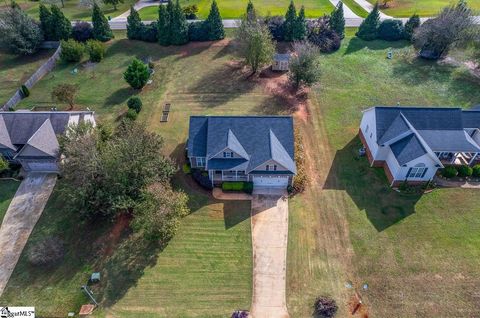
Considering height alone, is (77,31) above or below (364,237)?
above

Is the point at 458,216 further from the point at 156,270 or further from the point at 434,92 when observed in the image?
the point at 156,270

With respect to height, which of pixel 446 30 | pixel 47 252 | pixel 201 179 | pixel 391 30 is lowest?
pixel 47 252

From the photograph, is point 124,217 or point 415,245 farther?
point 124,217

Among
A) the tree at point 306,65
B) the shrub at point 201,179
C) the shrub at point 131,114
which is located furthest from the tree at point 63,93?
the tree at point 306,65

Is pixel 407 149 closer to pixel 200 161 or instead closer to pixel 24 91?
pixel 200 161

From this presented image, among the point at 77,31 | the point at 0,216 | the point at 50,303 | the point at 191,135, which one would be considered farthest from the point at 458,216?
the point at 77,31

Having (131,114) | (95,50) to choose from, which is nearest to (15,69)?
(95,50)

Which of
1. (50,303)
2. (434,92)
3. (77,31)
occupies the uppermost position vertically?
(77,31)

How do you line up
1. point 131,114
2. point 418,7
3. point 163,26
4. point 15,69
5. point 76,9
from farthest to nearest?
1. point 76,9
2. point 418,7
3. point 163,26
4. point 15,69
5. point 131,114
